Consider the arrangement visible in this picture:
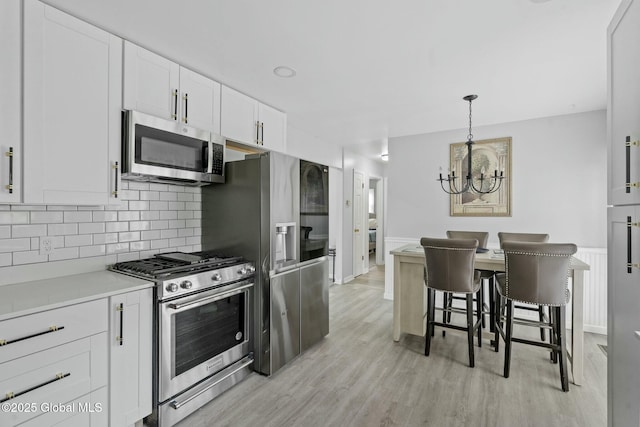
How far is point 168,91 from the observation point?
2.30 metres

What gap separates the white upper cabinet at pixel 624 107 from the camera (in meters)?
1.28

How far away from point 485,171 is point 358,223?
2614 mm

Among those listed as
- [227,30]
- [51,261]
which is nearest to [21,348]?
[51,261]

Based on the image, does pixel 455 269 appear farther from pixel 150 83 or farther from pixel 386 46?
pixel 150 83

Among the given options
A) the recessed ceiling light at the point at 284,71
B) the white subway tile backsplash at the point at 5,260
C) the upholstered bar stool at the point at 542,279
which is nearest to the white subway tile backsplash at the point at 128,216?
the white subway tile backsplash at the point at 5,260

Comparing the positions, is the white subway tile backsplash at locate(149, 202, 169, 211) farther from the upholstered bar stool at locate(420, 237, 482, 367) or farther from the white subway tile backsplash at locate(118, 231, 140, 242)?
the upholstered bar stool at locate(420, 237, 482, 367)

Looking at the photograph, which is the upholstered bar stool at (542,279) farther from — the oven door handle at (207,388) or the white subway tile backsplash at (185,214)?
the white subway tile backsplash at (185,214)

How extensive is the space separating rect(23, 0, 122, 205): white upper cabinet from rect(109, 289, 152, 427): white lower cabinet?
27.2 inches

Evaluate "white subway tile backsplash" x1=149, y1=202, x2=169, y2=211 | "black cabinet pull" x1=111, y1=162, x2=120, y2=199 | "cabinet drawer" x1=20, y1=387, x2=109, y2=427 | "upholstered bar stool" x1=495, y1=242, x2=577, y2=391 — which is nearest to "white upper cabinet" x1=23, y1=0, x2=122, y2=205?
"black cabinet pull" x1=111, y1=162, x2=120, y2=199

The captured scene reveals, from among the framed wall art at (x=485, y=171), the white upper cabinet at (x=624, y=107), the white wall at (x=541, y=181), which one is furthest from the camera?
the framed wall art at (x=485, y=171)

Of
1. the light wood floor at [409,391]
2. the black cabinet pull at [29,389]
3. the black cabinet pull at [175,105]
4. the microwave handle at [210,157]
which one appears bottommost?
the light wood floor at [409,391]

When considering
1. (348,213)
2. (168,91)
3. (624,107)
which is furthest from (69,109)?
(348,213)

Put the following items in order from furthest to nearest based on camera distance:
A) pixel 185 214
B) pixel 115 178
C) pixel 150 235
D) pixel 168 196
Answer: pixel 185 214 < pixel 168 196 < pixel 150 235 < pixel 115 178

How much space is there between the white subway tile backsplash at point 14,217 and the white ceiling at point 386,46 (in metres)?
1.24
